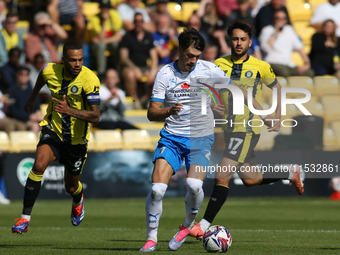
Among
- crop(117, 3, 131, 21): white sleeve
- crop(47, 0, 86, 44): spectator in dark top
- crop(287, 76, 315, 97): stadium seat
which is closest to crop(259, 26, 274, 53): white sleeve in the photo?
crop(287, 76, 315, 97): stadium seat

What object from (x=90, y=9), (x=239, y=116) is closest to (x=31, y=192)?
(x=239, y=116)

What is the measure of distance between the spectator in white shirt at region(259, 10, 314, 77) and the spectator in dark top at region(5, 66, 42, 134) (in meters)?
6.03

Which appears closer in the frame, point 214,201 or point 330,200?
point 214,201

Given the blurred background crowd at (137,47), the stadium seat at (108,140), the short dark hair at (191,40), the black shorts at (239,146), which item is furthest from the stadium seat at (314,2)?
the short dark hair at (191,40)

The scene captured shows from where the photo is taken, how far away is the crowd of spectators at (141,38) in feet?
50.2

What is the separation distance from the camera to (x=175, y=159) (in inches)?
252

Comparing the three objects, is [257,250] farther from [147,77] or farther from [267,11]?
[267,11]

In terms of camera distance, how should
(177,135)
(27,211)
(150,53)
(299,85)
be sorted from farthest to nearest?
(150,53)
(299,85)
(27,211)
(177,135)

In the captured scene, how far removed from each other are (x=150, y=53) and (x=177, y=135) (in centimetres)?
957

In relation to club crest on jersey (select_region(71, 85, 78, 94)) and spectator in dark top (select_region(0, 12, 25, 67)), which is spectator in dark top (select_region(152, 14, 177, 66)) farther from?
club crest on jersey (select_region(71, 85, 78, 94))

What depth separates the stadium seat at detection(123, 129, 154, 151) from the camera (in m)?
13.8

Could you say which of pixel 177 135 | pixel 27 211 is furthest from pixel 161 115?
pixel 27 211

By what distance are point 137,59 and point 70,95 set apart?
854 cm

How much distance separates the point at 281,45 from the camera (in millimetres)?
15328
